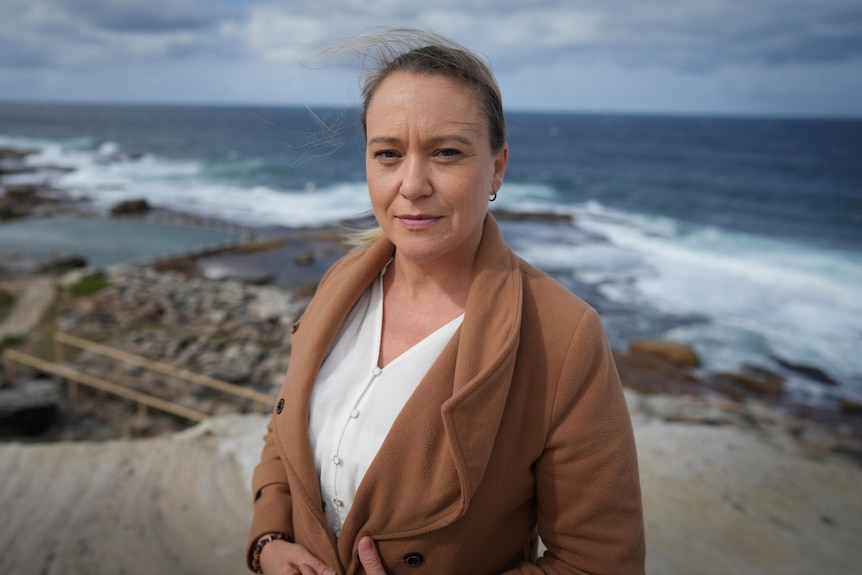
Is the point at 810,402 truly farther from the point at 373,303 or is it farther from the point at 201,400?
the point at 373,303

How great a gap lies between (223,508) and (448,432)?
4015 mm

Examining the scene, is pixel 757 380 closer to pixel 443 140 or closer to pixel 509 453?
pixel 509 453

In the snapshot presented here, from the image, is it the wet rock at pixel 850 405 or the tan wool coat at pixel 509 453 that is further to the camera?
the wet rock at pixel 850 405

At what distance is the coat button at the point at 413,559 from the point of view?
158cm

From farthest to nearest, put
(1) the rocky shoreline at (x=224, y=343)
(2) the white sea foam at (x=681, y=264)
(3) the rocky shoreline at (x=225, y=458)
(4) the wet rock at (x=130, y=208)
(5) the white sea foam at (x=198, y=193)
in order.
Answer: (5) the white sea foam at (x=198, y=193)
(4) the wet rock at (x=130, y=208)
(2) the white sea foam at (x=681, y=264)
(1) the rocky shoreline at (x=224, y=343)
(3) the rocky shoreline at (x=225, y=458)

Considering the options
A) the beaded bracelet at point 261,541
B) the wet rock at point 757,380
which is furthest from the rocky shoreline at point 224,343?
the beaded bracelet at point 261,541

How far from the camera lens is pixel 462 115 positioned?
4.90ft

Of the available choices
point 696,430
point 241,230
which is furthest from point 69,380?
point 241,230

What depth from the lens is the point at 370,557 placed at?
5.20ft

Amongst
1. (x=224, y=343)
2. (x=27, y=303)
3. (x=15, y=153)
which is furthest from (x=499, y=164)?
(x=15, y=153)

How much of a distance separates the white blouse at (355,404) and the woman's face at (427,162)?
0.93ft

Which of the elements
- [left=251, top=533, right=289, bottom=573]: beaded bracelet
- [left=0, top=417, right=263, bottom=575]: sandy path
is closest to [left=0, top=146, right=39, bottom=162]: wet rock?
[left=0, top=417, right=263, bottom=575]: sandy path

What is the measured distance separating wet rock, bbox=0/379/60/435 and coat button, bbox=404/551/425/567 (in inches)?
346

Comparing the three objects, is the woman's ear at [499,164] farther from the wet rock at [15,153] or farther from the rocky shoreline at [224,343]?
the wet rock at [15,153]
